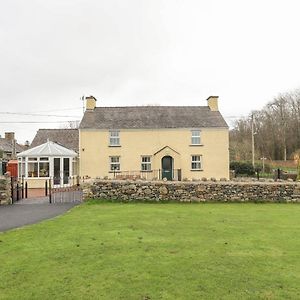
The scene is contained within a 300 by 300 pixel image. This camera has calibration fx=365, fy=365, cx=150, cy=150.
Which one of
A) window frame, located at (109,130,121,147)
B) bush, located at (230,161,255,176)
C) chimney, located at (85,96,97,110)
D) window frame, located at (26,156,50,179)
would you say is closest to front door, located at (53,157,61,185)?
window frame, located at (26,156,50,179)

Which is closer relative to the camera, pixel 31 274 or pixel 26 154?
pixel 31 274

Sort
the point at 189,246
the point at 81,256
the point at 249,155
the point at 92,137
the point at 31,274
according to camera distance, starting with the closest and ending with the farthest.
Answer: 1. the point at 31,274
2. the point at 81,256
3. the point at 189,246
4. the point at 92,137
5. the point at 249,155

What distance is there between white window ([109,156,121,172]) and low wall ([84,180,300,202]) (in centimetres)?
1394

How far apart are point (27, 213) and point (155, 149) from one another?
18.9 meters

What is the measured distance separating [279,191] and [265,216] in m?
5.75

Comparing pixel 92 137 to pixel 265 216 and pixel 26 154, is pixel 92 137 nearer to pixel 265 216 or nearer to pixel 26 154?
pixel 26 154

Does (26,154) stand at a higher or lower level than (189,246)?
higher

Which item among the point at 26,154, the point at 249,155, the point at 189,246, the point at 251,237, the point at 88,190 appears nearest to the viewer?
the point at 189,246

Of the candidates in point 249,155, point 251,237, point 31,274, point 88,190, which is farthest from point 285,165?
point 31,274

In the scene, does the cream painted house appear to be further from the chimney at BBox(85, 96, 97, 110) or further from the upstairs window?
the chimney at BBox(85, 96, 97, 110)

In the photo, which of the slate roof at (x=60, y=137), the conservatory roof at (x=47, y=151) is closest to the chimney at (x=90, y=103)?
the slate roof at (x=60, y=137)

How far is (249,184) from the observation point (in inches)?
740

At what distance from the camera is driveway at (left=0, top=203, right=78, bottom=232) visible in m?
12.7

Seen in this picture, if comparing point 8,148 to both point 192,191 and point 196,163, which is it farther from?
point 192,191
